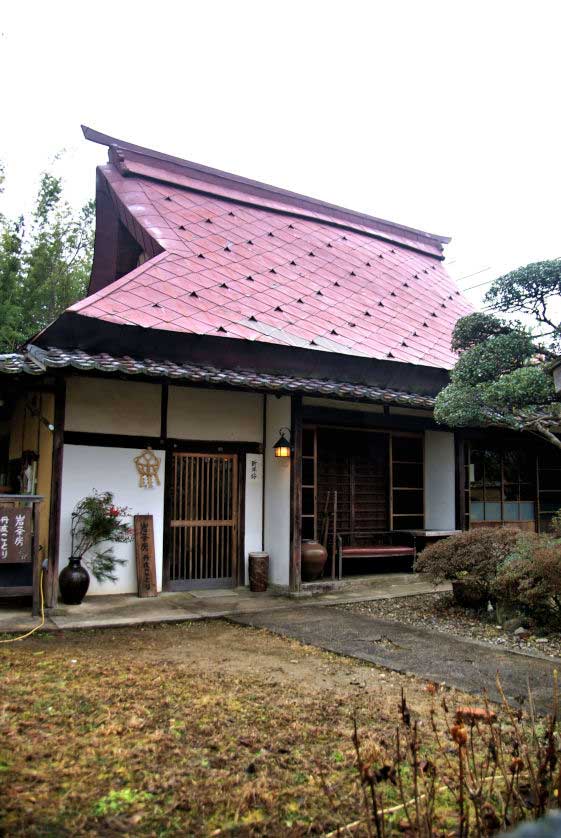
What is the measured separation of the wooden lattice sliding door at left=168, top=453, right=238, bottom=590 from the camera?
9.24m

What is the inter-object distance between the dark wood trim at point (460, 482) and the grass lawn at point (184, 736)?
592 centimetres

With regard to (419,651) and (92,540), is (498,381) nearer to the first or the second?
(419,651)

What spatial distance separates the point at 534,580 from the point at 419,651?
63.8 inches

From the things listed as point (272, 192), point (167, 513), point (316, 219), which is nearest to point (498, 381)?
point (167, 513)

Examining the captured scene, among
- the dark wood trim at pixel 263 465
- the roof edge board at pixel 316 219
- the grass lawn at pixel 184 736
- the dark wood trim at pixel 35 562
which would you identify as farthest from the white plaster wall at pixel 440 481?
the dark wood trim at pixel 35 562

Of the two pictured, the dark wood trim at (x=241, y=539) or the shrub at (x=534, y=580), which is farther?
the dark wood trim at (x=241, y=539)

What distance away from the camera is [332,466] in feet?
35.7

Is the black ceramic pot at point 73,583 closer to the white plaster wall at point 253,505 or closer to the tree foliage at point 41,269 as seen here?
the white plaster wall at point 253,505

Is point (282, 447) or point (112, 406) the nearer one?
point (112, 406)

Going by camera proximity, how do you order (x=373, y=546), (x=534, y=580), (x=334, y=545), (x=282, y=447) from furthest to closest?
(x=373, y=546) → (x=334, y=545) → (x=282, y=447) → (x=534, y=580)

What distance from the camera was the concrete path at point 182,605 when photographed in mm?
7113

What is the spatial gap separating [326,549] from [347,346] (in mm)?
3430

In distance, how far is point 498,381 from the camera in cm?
755

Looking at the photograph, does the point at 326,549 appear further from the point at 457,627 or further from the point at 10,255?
the point at 10,255
